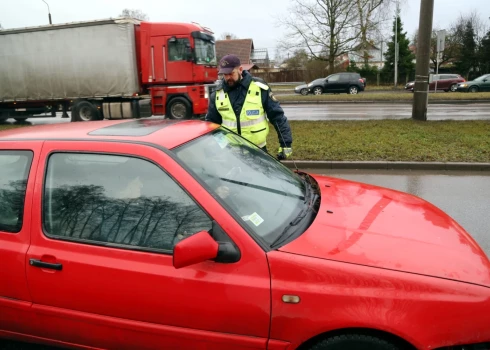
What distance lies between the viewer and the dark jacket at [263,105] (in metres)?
4.22

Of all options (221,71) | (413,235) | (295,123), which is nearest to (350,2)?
(295,123)

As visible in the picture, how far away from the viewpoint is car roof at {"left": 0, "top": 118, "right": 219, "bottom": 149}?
2387 mm

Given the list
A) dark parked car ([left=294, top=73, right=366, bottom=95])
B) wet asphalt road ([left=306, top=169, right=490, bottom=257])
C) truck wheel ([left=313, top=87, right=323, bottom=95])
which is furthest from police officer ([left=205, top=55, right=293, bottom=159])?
truck wheel ([left=313, top=87, right=323, bottom=95])

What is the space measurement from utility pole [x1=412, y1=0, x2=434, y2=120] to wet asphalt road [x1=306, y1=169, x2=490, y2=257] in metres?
4.95

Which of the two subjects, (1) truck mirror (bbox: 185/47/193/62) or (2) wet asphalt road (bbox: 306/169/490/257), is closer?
(2) wet asphalt road (bbox: 306/169/490/257)

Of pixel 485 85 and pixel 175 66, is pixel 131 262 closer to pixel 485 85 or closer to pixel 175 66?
pixel 175 66

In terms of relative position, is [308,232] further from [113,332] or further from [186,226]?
[113,332]

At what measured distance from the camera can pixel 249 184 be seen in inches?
98.7

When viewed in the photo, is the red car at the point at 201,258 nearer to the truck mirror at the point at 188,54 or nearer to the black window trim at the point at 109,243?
the black window trim at the point at 109,243

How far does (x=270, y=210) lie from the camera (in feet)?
7.70

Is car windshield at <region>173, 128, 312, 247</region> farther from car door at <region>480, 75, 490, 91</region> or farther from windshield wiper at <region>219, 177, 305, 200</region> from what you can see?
car door at <region>480, 75, 490, 91</region>

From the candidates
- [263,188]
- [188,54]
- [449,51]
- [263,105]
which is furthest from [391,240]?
[449,51]

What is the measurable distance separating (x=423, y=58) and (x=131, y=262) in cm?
1103

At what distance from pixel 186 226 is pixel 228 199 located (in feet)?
0.87
